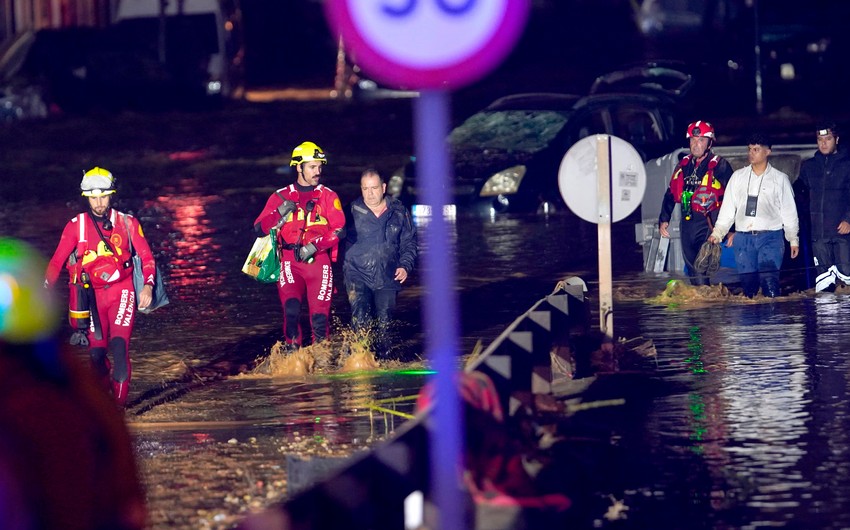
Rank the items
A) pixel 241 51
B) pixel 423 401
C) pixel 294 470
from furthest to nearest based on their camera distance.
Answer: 1. pixel 241 51
2. pixel 423 401
3. pixel 294 470

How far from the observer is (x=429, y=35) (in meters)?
5.19

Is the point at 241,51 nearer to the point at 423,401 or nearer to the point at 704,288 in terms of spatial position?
the point at 704,288

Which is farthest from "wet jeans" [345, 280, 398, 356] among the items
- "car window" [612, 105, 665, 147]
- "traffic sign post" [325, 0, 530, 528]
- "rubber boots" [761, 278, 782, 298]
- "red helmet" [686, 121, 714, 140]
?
"car window" [612, 105, 665, 147]

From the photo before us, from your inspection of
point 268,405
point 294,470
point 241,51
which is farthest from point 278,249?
point 241,51

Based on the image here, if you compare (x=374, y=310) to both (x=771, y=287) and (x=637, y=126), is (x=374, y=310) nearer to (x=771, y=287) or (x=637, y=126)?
(x=771, y=287)

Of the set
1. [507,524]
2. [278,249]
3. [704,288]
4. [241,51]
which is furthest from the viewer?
[241,51]

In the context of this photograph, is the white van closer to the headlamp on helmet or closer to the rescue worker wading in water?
the rescue worker wading in water

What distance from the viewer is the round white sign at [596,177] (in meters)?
12.6

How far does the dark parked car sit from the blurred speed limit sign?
17546 millimetres

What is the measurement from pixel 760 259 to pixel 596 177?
10.6ft

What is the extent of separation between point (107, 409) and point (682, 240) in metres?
11.4

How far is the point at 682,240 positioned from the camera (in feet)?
52.4

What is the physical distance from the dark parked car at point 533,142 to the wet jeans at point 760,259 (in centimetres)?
728

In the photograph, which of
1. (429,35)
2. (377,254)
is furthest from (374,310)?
(429,35)
